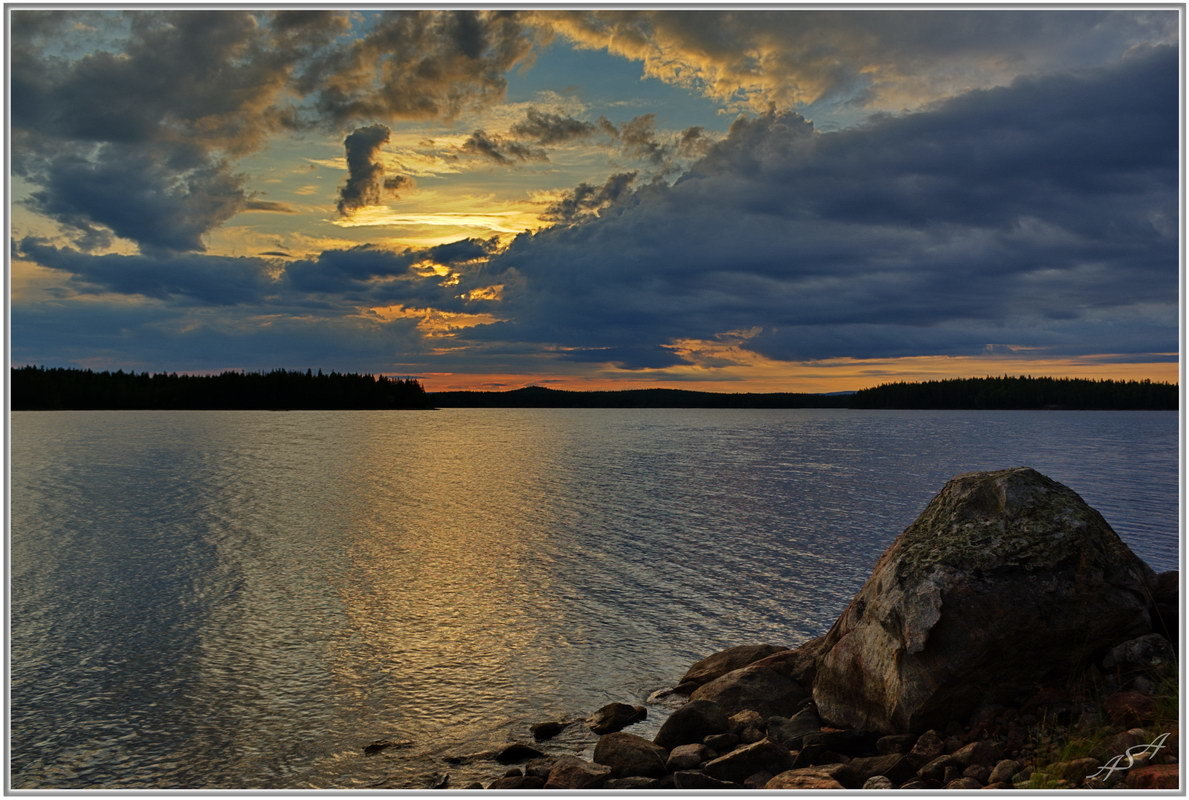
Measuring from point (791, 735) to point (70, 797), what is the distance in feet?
33.6

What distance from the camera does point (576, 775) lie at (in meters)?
11.4

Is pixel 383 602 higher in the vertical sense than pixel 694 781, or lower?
lower

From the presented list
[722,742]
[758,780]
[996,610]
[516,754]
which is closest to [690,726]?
[722,742]

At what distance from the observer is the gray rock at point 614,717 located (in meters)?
14.2

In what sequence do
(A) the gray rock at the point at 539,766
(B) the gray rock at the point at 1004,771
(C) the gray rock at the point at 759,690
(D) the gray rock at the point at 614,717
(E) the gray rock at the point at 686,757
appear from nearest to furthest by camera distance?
(B) the gray rock at the point at 1004,771, (E) the gray rock at the point at 686,757, (A) the gray rock at the point at 539,766, (C) the gray rock at the point at 759,690, (D) the gray rock at the point at 614,717

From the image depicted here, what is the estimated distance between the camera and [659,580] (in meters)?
A: 26.0

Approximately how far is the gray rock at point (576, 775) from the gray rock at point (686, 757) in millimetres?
991

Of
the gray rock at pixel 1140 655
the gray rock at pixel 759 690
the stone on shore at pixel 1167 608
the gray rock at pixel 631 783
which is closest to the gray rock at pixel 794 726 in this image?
the gray rock at pixel 759 690

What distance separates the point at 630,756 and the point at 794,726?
126 inches

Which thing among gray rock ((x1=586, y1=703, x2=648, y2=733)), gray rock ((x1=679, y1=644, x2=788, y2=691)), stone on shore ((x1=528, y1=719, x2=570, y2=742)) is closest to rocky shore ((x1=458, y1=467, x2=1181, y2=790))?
stone on shore ((x1=528, y1=719, x2=570, y2=742))

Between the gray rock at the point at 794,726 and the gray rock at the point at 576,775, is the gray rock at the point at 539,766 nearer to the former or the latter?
the gray rock at the point at 576,775

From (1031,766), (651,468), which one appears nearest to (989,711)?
(1031,766)

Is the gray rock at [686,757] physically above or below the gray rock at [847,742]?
below

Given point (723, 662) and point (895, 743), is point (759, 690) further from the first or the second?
point (895, 743)
